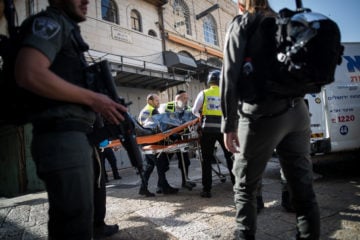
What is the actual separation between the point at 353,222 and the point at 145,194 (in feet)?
9.77

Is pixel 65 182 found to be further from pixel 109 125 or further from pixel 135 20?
pixel 135 20

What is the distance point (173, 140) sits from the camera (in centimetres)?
446

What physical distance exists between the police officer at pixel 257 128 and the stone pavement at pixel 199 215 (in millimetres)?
842

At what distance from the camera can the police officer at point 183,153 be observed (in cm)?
477

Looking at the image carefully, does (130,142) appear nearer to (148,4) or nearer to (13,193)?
(13,193)

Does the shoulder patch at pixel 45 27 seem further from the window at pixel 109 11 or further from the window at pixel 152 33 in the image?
the window at pixel 152 33

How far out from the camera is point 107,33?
1188cm

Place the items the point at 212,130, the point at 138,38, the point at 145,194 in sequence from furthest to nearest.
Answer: the point at 138,38 < the point at 145,194 < the point at 212,130

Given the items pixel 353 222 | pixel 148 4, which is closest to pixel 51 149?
pixel 353 222

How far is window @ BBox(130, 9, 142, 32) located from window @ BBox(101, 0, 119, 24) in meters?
0.99

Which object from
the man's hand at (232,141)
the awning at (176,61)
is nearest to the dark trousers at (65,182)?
the man's hand at (232,141)

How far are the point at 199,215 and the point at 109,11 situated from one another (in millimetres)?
11956

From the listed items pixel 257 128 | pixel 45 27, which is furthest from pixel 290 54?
pixel 45 27

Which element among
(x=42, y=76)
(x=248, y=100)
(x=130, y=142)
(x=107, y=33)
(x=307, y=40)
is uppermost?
(x=107, y=33)
